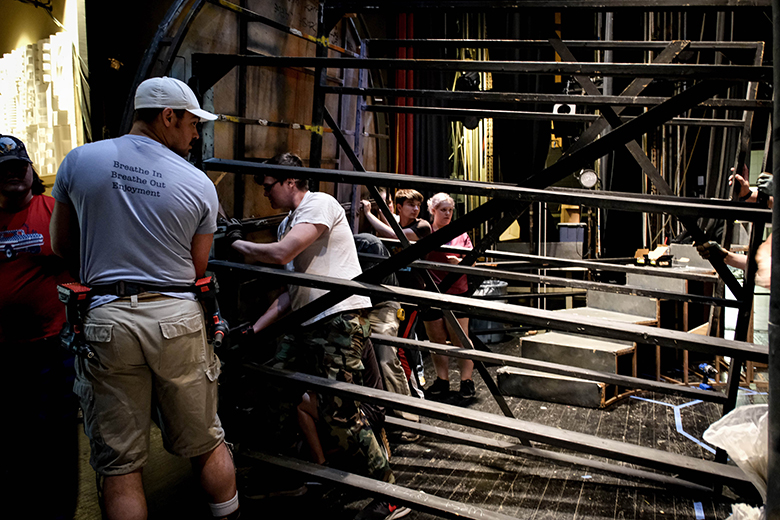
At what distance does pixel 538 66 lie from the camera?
10.6 ft

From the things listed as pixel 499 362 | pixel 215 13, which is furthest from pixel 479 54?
pixel 499 362

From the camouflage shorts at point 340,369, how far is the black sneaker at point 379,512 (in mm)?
182

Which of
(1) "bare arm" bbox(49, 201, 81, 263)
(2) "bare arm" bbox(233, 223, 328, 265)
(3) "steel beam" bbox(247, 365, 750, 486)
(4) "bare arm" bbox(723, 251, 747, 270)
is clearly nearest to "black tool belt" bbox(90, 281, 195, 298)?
(1) "bare arm" bbox(49, 201, 81, 263)

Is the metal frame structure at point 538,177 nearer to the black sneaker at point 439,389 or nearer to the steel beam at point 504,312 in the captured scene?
the steel beam at point 504,312

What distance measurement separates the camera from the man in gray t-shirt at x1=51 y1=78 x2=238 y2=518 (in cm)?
248

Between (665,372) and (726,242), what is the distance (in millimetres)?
2650

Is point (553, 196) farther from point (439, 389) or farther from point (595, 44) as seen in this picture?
point (439, 389)

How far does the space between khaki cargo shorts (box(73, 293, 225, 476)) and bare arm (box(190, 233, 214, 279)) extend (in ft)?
0.78

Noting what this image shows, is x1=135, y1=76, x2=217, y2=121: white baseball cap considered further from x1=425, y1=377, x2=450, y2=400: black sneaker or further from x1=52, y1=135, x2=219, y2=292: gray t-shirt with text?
x1=425, y1=377, x2=450, y2=400: black sneaker

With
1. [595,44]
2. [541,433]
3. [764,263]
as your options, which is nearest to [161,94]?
[541,433]

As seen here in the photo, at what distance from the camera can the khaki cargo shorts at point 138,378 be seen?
8.11ft

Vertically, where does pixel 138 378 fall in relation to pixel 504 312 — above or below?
below

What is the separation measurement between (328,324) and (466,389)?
2.67 m

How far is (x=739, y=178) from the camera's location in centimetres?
403
